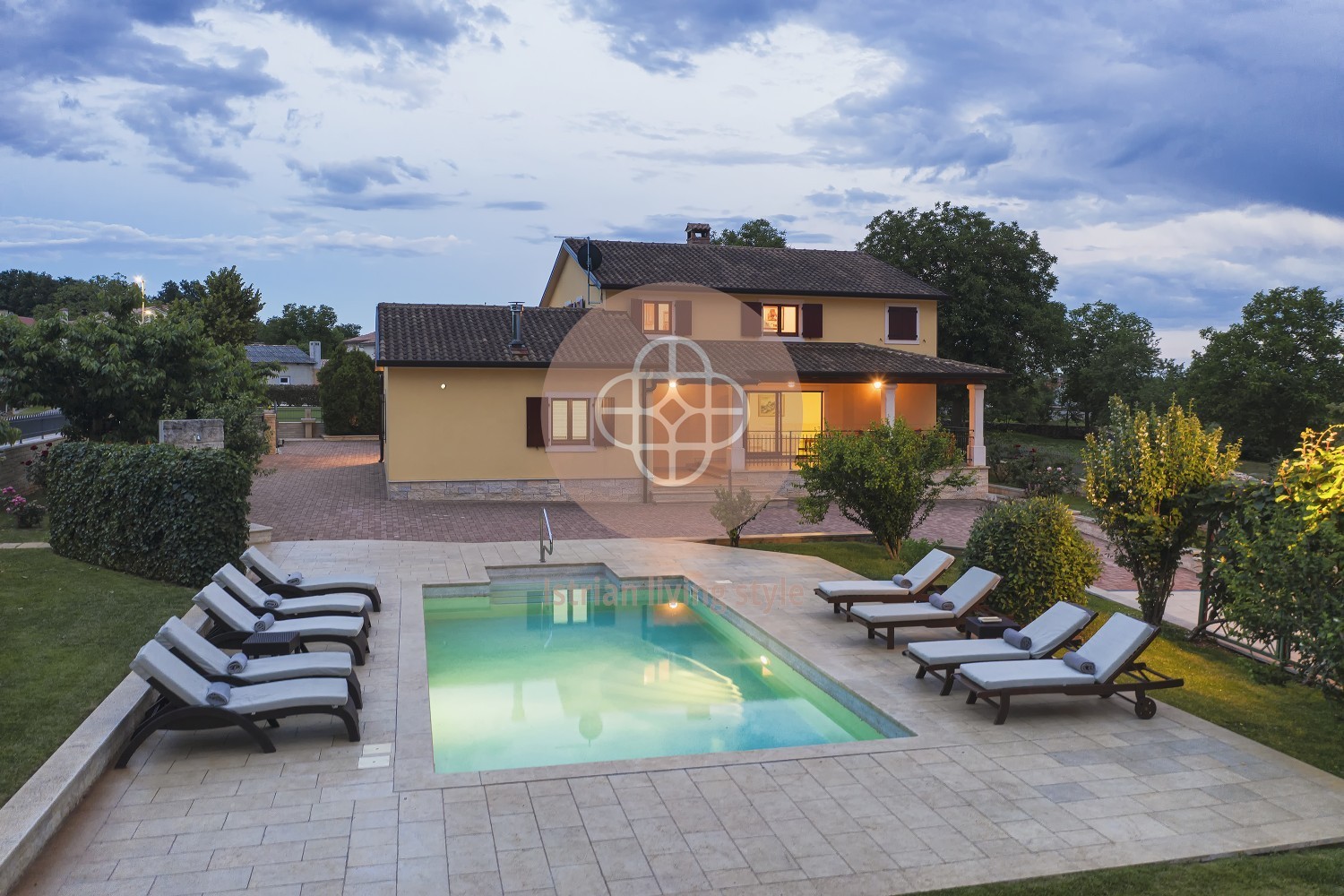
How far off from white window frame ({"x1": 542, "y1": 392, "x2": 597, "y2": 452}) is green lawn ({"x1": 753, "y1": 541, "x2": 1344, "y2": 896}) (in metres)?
10.3

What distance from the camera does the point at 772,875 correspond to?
502 cm

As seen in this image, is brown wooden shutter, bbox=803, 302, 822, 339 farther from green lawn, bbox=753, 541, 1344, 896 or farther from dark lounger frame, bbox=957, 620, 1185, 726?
dark lounger frame, bbox=957, 620, 1185, 726

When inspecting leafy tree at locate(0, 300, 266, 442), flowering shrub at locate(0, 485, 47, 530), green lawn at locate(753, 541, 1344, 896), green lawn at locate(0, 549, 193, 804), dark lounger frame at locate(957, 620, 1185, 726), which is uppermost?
leafy tree at locate(0, 300, 266, 442)

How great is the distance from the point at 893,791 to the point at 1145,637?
326 cm

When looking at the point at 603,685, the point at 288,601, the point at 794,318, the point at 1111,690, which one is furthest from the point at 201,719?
the point at 794,318

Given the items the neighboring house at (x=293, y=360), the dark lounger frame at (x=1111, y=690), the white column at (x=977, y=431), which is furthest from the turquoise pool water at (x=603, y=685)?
the neighboring house at (x=293, y=360)

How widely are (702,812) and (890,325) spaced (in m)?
26.6

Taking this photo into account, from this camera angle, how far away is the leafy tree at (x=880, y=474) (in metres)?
14.6

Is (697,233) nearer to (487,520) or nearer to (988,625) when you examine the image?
(487,520)

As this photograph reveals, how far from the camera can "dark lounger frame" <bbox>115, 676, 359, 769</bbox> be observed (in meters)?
6.55

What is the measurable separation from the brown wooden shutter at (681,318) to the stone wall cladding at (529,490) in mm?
6030

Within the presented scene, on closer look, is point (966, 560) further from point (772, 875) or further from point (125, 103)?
point (125, 103)

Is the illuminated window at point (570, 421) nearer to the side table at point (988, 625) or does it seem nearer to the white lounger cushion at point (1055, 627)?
the side table at point (988, 625)

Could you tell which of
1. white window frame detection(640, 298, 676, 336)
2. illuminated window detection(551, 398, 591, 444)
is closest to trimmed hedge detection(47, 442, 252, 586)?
illuminated window detection(551, 398, 591, 444)
